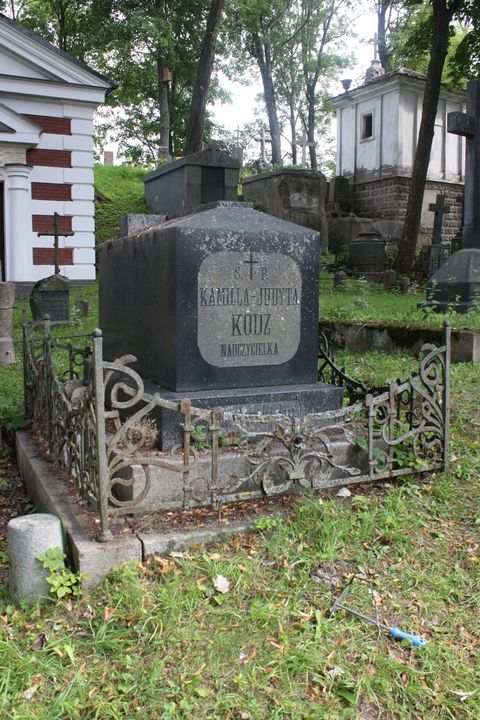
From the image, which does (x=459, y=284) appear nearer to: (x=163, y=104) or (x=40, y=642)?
(x=40, y=642)

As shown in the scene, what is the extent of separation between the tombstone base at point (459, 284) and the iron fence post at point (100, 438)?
6.82 metres

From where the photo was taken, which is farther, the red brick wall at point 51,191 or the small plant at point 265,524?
the red brick wall at point 51,191

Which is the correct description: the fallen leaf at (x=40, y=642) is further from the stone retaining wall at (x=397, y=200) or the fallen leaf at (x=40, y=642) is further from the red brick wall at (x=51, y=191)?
the stone retaining wall at (x=397, y=200)

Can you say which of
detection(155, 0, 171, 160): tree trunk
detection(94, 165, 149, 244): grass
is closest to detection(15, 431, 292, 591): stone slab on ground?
detection(94, 165, 149, 244): grass

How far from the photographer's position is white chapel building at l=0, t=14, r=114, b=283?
15.1 m

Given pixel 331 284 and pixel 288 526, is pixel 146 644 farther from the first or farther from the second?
pixel 331 284

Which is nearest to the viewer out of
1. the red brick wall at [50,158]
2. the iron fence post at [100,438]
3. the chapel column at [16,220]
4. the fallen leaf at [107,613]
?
the fallen leaf at [107,613]

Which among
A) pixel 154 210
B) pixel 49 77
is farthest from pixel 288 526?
pixel 154 210

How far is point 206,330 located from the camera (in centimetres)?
405

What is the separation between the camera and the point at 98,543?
297 centimetres

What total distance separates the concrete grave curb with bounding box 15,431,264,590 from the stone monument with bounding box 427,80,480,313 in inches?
261

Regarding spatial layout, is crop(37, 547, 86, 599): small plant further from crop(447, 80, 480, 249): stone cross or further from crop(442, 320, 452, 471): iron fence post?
crop(447, 80, 480, 249): stone cross

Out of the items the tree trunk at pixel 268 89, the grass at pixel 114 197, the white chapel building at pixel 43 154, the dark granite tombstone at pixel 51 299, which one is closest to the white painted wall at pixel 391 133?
the tree trunk at pixel 268 89

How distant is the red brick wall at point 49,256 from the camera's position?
1567cm
